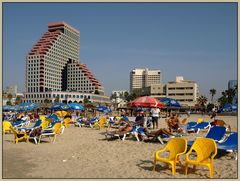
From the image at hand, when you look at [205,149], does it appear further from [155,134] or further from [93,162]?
[155,134]

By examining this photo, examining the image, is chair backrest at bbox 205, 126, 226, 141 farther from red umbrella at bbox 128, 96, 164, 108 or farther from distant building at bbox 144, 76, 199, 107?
distant building at bbox 144, 76, 199, 107

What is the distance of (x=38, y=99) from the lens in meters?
117

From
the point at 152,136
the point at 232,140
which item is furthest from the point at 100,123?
the point at 232,140

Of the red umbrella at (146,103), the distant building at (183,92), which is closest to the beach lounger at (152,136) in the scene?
the red umbrella at (146,103)

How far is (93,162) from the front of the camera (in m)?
7.56

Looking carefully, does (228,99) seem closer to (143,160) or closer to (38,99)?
(38,99)

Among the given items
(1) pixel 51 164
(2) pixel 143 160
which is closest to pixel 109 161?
(2) pixel 143 160

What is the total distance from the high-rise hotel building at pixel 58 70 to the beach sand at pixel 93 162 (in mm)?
108075

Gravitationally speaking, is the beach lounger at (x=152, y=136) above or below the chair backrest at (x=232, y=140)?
below

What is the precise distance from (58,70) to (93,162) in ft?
421

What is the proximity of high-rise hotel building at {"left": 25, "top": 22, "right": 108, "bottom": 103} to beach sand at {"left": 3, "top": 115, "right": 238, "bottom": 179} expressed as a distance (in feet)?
355

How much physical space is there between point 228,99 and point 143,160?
87.1 meters

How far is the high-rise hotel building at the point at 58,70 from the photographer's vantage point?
120m

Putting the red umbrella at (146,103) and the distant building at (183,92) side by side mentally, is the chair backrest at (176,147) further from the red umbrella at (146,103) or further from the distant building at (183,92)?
the distant building at (183,92)
